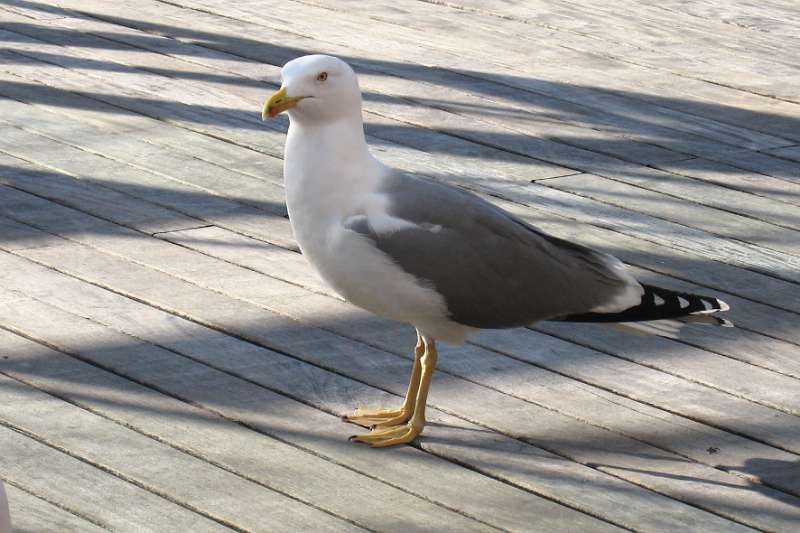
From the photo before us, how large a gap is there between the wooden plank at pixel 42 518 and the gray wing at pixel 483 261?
732 mm

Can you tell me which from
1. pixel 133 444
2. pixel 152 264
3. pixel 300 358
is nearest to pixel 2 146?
pixel 152 264

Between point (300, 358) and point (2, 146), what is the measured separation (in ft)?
6.40

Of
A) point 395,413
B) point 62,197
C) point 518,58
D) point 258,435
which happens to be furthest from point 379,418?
point 518,58

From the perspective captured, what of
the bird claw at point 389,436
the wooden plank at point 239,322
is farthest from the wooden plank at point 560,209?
the bird claw at point 389,436

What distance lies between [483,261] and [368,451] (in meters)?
0.43

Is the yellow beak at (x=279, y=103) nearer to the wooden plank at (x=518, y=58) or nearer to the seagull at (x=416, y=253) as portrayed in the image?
the seagull at (x=416, y=253)

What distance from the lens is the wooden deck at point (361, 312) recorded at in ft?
9.43

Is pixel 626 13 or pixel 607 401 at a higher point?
pixel 626 13

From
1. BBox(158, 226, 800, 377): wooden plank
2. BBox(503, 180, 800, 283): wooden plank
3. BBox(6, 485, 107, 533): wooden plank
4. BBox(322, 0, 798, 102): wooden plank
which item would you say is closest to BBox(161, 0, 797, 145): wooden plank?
BBox(322, 0, 798, 102): wooden plank

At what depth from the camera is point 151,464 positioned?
2.91 metres

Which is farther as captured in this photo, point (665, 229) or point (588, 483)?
point (665, 229)

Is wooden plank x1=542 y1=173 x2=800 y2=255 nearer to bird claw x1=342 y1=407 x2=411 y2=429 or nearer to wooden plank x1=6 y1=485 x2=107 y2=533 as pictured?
bird claw x1=342 y1=407 x2=411 y2=429

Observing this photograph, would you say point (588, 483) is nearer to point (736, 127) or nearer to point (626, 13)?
point (736, 127)

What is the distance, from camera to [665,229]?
4.50 metres
